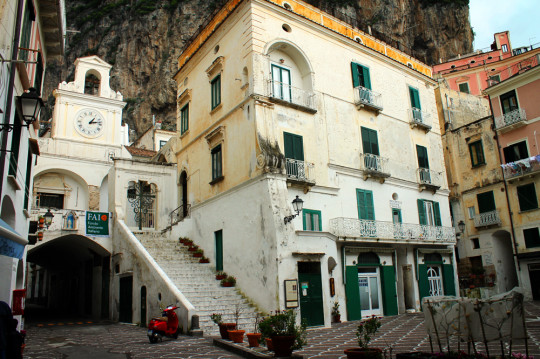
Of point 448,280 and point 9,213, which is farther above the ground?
point 9,213

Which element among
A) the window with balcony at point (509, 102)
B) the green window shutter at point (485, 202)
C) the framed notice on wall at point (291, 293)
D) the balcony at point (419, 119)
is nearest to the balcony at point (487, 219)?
the green window shutter at point (485, 202)

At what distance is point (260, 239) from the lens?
16047mm

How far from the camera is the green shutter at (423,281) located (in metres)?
21.0

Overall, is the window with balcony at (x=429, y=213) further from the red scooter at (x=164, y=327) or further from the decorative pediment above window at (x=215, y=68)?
the red scooter at (x=164, y=327)

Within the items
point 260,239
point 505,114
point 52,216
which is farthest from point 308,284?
point 505,114

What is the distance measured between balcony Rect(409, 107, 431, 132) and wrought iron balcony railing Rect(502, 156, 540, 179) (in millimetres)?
6169

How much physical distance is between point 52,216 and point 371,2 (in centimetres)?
4250

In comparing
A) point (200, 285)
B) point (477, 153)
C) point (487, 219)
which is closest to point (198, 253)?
point (200, 285)

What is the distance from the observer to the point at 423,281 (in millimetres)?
21297

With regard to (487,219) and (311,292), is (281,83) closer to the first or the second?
(311,292)

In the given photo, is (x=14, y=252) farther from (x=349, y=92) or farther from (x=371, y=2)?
(x=371, y=2)

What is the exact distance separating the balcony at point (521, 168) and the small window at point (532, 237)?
10.7 ft

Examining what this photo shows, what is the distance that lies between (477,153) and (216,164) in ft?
63.5

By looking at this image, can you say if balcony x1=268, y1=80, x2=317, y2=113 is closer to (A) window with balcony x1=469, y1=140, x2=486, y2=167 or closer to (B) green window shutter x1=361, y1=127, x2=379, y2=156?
(B) green window shutter x1=361, y1=127, x2=379, y2=156
